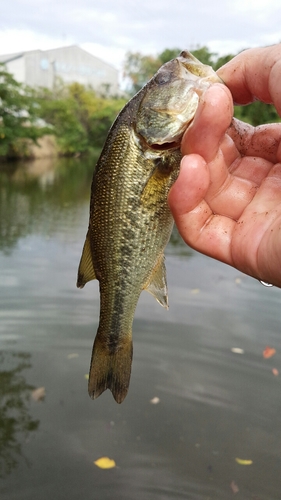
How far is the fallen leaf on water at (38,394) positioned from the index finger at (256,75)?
132 inches

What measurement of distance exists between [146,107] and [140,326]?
13.0 ft

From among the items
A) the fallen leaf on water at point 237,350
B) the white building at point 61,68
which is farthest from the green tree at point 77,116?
the fallen leaf on water at point 237,350

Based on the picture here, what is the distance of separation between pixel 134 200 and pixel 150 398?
9.23ft

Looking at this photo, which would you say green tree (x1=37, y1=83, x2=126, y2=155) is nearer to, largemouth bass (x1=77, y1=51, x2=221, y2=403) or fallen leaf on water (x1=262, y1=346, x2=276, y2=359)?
fallen leaf on water (x1=262, y1=346, x2=276, y2=359)

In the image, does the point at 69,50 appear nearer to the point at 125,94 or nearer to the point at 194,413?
the point at 125,94

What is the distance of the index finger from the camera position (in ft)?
7.04

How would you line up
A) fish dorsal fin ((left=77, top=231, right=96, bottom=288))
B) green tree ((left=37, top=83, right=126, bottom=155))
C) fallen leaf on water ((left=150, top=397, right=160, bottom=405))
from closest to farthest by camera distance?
fish dorsal fin ((left=77, top=231, right=96, bottom=288)) < fallen leaf on water ((left=150, top=397, right=160, bottom=405)) < green tree ((left=37, top=83, right=126, bottom=155))

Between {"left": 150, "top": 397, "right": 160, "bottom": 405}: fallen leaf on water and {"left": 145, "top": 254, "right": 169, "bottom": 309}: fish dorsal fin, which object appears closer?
{"left": 145, "top": 254, "right": 169, "bottom": 309}: fish dorsal fin

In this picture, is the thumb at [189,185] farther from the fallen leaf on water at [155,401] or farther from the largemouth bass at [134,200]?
the fallen leaf on water at [155,401]

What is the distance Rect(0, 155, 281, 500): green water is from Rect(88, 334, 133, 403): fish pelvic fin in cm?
135

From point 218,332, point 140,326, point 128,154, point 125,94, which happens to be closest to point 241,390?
point 218,332

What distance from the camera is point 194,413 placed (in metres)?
4.22

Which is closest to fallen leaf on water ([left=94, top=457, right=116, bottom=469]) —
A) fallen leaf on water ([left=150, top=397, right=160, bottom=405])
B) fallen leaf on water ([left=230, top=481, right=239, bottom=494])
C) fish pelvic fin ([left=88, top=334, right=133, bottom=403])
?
fallen leaf on water ([left=150, top=397, right=160, bottom=405])

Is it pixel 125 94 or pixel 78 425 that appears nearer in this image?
pixel 78 425
